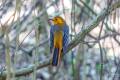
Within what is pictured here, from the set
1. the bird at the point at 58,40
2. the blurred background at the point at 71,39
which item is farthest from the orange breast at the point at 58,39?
the blurred background at the point at 71,39

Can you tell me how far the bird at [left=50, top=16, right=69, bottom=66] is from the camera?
181 inches

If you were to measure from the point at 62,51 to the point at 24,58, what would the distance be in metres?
3.70

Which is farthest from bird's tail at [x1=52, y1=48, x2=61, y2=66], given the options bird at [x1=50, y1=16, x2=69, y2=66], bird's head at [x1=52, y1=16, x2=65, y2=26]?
bird's head at [x1=52, y1=16, x2=65, y2=26]

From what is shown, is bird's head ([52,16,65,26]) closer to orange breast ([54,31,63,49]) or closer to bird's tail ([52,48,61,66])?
orange breast ([54,31,63,49])

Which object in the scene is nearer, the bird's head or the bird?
the bird

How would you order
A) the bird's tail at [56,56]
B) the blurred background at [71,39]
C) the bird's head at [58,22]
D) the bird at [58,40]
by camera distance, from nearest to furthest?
the blurred background at [71,39]
the bird's tail at [56,56]
the bird at [58,40]
the bird's head at [58,22]

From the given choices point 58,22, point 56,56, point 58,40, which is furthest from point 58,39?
point 58,22

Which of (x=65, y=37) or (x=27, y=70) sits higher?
(x=65, y=37)

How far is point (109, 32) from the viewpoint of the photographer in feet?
18.6

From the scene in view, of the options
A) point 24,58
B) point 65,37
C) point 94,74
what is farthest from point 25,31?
point 65,37

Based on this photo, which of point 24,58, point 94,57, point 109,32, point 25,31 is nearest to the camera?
point 109,32

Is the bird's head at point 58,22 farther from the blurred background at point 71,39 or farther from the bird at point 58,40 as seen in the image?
the blurred background at point 71,39

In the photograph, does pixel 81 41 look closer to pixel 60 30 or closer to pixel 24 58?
pixel 60 30

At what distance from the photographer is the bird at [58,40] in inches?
181
